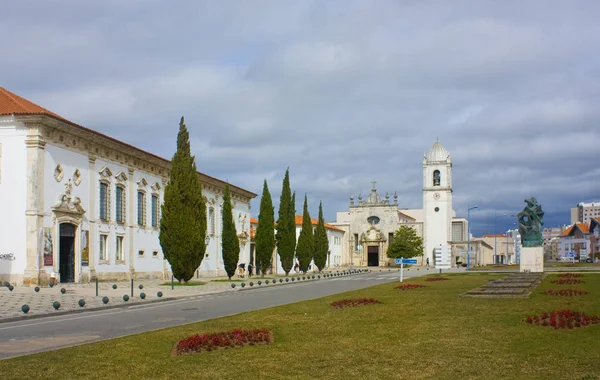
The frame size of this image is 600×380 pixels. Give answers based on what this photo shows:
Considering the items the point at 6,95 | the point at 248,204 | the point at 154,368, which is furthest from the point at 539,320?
the point at 248,204

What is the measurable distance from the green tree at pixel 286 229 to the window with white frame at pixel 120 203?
67.7 ft

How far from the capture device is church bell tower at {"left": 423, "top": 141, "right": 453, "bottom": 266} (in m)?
101

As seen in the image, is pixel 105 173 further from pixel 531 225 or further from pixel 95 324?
pixel 531 225

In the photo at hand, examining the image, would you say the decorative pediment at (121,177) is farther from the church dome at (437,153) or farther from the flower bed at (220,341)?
the church dome at (437,153)

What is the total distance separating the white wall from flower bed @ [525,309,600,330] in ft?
88.2

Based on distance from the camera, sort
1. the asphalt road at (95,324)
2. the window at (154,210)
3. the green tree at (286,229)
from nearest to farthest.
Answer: the asphalt road at (95,324) → the window at (154,210) → the green tree at (286,229)

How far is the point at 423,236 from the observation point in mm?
102812

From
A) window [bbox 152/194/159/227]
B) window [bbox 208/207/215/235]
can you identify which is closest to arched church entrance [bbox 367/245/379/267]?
window [bbox 208/207/215/235]

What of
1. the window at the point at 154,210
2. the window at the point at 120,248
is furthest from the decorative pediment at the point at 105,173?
the window at the point at 154,210

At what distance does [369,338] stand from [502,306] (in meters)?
7.46

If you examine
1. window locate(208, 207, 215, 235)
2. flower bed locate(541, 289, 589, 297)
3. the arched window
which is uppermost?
the arched window

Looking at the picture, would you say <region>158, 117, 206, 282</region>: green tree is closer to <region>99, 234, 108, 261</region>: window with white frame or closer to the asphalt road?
<region>99, 234, 108, 261</region>: window with white frame

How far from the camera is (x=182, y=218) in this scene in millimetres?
38500

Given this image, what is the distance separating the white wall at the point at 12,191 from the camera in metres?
33.5
